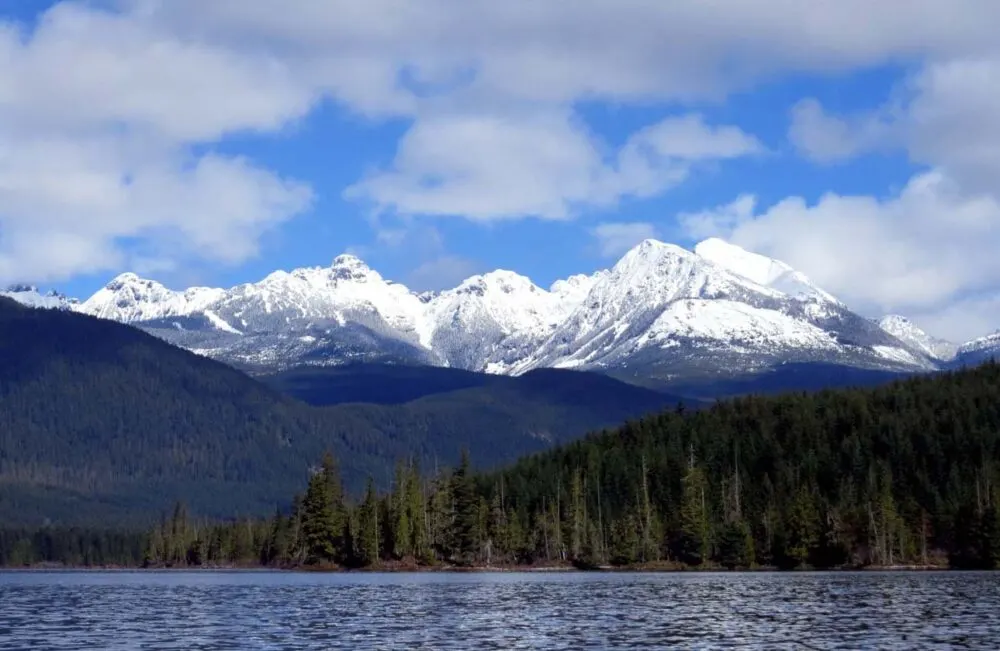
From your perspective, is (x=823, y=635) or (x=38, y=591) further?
(x=38, y=591)

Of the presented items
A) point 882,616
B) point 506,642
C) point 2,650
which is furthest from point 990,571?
point 2,650

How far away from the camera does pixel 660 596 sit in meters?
135

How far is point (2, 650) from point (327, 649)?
1768cm

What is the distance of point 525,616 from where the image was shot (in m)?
108

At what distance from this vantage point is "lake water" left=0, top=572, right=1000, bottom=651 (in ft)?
282

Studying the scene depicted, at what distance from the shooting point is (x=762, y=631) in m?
92.4

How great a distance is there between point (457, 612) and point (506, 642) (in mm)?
27079

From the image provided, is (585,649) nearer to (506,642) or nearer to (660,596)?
(506,642)

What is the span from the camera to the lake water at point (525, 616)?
85.9 metres

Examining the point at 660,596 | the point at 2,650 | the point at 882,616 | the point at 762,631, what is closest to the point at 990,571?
the point at 660,596

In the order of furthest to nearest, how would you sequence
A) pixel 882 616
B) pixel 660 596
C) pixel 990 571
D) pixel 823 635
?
1. pixel 990 571
2. pixel 660 596
3. pixel 882 616
4. pixel 823 635

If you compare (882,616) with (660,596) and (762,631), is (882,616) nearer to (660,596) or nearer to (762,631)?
(762,631)

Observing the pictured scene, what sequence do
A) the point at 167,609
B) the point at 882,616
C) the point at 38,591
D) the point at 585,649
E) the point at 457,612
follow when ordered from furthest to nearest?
the point at 38,591 < the point at 167,609 < the point at 457,612 < the point at 882,616 < the point at 585,649

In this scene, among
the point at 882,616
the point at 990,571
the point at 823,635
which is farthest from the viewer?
the point at 990,571
